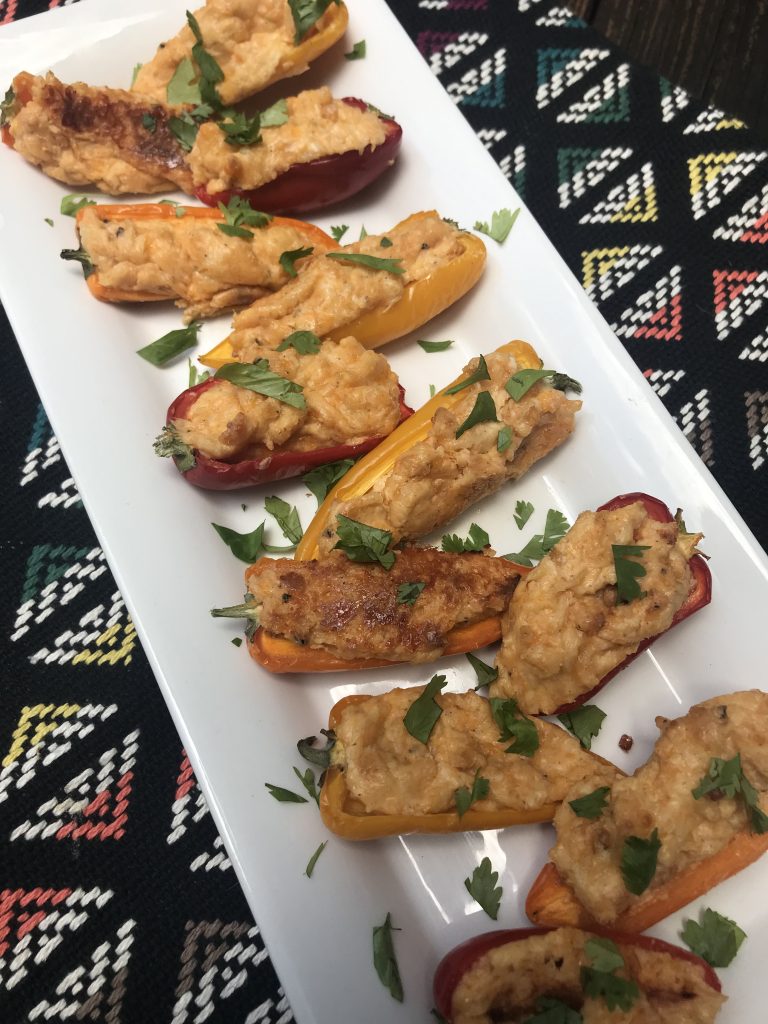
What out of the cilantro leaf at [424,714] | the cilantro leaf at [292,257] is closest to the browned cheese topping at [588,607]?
the cilantro leaf at [424,714]

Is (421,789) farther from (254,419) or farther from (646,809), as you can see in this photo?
(254,419)

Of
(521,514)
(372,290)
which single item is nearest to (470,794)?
(521,514)

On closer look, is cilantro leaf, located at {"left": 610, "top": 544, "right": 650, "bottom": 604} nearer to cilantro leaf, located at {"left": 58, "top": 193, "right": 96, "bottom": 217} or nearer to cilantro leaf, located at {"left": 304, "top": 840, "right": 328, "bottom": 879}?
cilantro leaf, located at {"left": 304, "top": 840, "right": 328, "bottom": 879}

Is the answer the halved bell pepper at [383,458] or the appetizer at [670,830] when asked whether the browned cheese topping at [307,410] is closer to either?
the halved bell pepper at [383,458]

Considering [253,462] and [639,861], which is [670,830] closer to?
[639,861]

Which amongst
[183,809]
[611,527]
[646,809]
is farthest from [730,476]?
[183,809]

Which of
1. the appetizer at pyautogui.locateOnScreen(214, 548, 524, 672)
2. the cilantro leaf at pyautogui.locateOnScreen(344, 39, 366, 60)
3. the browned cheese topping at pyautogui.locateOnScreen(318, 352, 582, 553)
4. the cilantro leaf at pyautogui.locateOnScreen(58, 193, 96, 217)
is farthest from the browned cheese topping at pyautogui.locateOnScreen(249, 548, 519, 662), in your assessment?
the cilantro leaf at pyautogui.locateOnScreen(344, 39, 366, 60)
